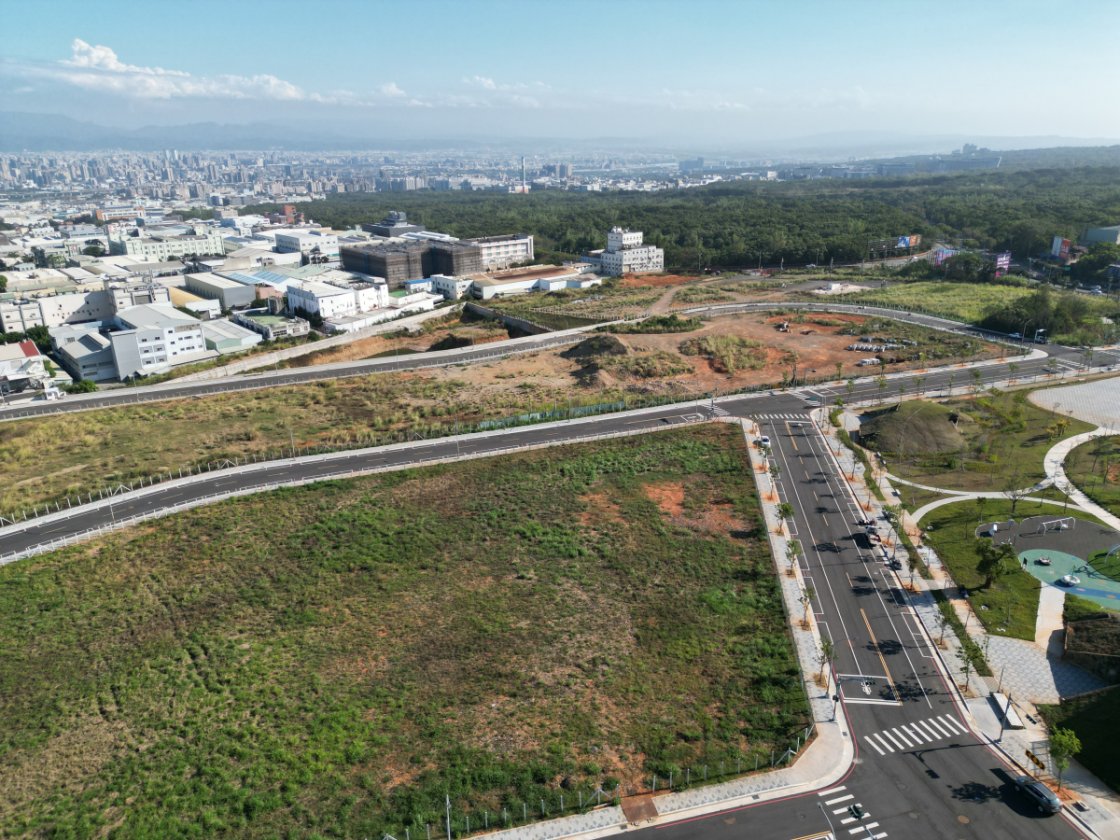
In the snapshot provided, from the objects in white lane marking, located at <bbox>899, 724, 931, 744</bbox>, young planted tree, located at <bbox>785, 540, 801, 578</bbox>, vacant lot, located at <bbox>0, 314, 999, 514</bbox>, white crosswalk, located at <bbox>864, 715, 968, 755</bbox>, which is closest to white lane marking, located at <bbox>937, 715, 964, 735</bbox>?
white crosswalk, located at <bbox>864, 715, 968, 755</bbox>

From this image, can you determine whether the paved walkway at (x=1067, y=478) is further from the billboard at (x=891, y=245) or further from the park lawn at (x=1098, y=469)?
the billboard at (x=891, y=245)

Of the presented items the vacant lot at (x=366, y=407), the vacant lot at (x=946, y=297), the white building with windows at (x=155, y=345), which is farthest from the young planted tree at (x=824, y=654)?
the white building with windows at (x=155, y=345)

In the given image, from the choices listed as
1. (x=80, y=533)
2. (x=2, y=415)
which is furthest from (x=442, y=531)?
(x=2, y=415)

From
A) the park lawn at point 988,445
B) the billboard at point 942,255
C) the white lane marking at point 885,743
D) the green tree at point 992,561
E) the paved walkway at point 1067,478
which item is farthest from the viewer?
the billboard at point 942,255

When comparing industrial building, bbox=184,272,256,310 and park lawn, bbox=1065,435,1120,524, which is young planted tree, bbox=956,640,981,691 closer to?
park lawn, bbox=1065,435,1120,524

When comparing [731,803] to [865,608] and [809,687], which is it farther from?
[865,608]
